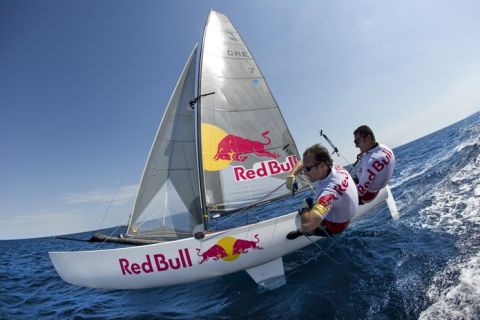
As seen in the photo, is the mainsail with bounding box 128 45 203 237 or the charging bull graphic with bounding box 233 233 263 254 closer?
the charging bull graphic with bounding box 233 233 263 254

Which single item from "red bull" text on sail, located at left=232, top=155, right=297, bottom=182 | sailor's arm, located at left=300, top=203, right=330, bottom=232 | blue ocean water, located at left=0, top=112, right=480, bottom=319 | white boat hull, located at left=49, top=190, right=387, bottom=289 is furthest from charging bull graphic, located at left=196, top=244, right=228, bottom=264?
sailor's arm, located at left=300, top=203, right=330, bottom=232

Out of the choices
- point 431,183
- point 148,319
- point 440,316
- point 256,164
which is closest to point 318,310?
point 440,316

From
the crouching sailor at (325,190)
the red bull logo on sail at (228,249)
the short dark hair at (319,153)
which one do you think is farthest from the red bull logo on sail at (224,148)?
the short dark hair at (319,153)

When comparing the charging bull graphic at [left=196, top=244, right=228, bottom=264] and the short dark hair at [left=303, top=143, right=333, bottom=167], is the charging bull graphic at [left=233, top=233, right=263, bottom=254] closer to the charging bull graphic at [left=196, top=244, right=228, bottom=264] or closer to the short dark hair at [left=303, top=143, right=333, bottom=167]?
the charging bull graphic at [left=196, top=244, right=228, bottom=264]

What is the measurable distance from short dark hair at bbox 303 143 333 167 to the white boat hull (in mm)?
2307

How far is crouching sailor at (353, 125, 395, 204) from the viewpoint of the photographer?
159 inches

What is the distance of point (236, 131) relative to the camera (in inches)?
271

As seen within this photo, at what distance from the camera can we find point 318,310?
3568 millimetres

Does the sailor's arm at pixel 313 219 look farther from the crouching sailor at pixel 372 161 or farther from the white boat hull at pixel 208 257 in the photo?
the white boat hull at pixel 208 257

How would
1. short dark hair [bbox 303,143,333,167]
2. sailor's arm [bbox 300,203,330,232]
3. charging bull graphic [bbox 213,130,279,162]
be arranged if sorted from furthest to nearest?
charging bull graphic [bbox 213,130,279,162] → short dark hair [bbox 303,143,333,167] → sailor's arm [bbox 300,203,330,232]

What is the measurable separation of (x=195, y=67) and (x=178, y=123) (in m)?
1.89

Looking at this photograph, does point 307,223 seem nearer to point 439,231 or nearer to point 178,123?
point 439,231

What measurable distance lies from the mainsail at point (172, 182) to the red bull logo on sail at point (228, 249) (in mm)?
1826

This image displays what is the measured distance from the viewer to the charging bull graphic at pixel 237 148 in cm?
670
